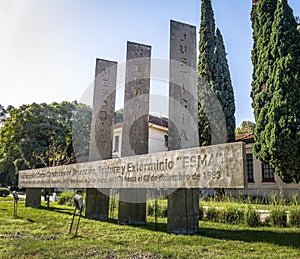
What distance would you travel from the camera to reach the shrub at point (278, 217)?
7.91 metres

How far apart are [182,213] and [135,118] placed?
3.47 metres

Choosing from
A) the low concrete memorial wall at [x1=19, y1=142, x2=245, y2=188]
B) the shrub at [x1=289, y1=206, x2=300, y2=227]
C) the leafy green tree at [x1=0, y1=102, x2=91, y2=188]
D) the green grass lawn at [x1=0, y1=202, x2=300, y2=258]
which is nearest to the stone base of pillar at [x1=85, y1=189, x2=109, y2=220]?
the low concrete memorial wall at [x1=19, y1=142, x2=245, y2=188]

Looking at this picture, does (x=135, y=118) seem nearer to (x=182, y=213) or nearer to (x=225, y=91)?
(x=182, y=213)

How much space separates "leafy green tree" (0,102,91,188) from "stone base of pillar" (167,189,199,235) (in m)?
18.9

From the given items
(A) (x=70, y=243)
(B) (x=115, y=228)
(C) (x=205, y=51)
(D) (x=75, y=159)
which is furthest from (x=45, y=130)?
(A) (x=70, y=243)

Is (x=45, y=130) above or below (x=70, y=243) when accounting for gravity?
above

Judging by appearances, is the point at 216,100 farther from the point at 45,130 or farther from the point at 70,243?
the point at 45,130

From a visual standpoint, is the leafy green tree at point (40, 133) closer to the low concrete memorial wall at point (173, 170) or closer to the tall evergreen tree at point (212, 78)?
the tall evergreen tree at point (212, 78)

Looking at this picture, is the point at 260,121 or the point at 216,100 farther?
the point at 216,100

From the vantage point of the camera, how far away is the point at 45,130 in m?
26.3

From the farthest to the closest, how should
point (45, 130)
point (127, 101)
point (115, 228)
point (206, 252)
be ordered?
1. point (45, 130)
2. point (127, 101)
3. point (115, 228)
4. point (206, 252)

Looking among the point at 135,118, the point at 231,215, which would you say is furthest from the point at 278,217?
the point at 135,118

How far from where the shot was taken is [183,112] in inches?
302

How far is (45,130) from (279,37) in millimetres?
20098
